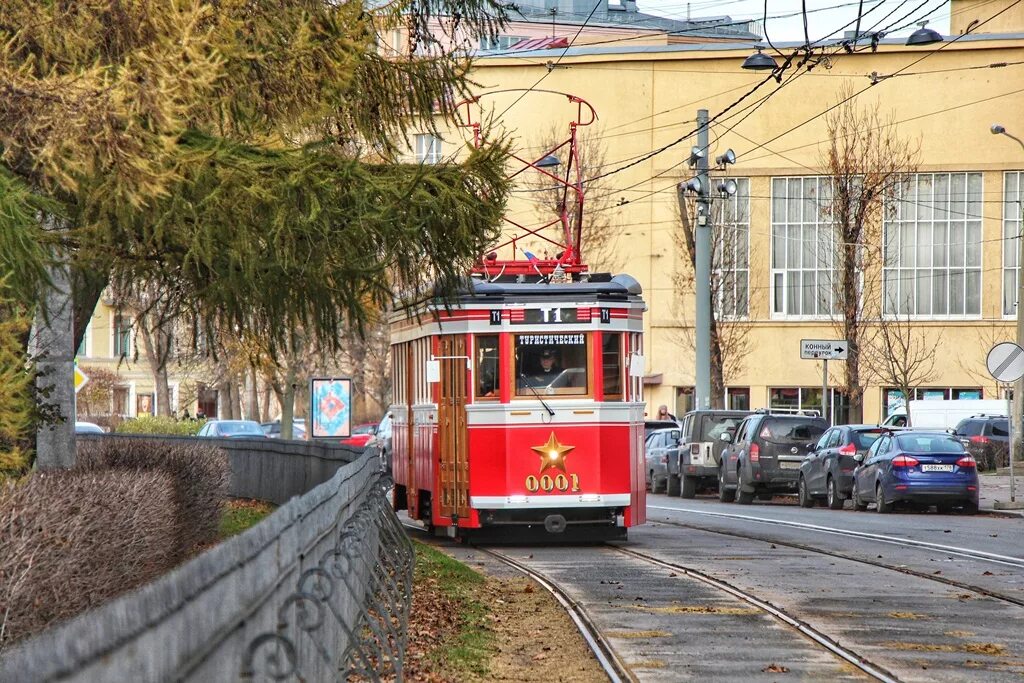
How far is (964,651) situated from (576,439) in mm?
8796

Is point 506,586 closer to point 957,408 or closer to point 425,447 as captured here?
point 425,447

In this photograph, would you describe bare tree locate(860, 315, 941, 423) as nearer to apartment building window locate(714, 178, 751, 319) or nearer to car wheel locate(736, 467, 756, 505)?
apartment building window locate(714, 178, 751, 319)

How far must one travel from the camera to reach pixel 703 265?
38531mm

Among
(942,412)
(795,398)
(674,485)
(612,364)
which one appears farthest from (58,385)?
(795,398)

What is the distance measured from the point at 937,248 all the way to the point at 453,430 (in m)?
46.3

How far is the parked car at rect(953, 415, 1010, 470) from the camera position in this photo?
4297cm

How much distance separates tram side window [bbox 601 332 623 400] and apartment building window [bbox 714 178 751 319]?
31325 millimetres

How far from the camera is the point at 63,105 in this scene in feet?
38.7

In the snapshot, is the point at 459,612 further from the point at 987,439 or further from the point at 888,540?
the point at 987,439

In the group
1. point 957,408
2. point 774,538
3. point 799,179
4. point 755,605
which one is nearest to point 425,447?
point 774,538

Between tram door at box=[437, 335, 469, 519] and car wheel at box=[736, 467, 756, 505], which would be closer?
tram door at box=[437, 335, 469, 519]

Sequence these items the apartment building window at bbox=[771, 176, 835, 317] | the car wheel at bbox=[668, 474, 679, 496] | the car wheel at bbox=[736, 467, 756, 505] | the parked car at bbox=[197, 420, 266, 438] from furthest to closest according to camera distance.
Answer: the apartment building window at bbox=[771, 176, 835, 317] < the parked car at bbox=[197, 420, 266, 438] < the car wheel at bbox=[668, 474, 679, 496] < the car wheel at bbox=[736, 467, 756, 505]

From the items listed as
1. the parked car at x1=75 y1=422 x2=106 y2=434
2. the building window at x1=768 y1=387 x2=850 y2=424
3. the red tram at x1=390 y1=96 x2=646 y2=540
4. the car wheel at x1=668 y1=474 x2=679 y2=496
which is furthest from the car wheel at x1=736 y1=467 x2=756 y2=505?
the building window at x1=768 y1=387 x2=850 y2=424

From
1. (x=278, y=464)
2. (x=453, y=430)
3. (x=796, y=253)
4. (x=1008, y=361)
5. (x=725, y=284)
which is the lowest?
(x=278, y=464)
